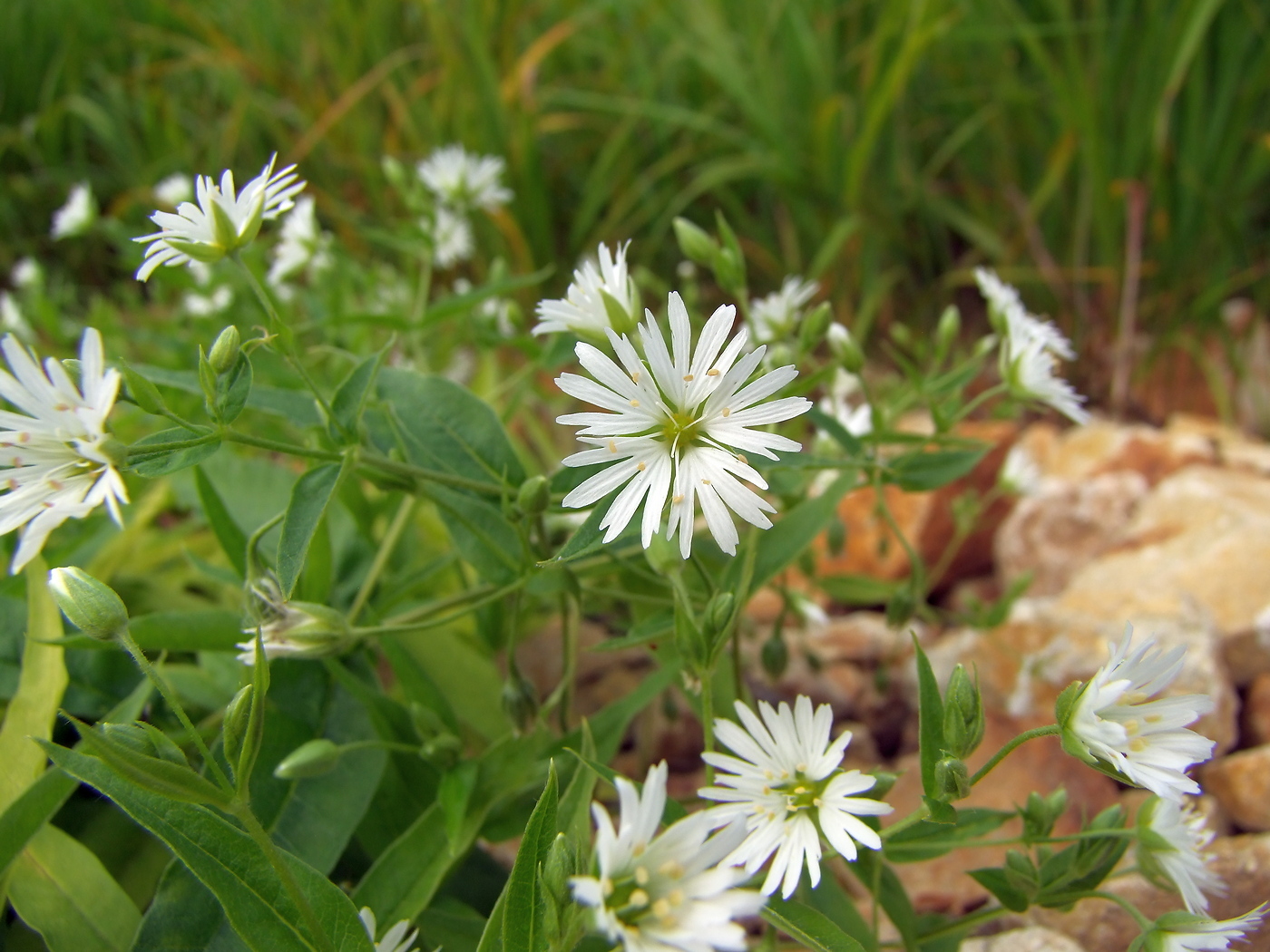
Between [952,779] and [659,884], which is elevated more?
[952,779]

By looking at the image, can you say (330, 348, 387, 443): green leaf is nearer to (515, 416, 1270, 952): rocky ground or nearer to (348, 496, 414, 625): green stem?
(348, 496, 414, 625): green stem

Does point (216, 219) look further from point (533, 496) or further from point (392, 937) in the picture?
point (392, 937)

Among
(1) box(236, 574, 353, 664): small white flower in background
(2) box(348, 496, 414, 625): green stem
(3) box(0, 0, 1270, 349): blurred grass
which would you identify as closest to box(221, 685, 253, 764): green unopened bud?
(1) box(236, 574, 353, 664): small white flower in background

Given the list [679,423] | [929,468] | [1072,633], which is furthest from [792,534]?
[1072,633]

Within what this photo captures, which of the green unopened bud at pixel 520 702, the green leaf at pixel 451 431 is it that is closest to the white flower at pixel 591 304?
the green leaf at pixel 451 431

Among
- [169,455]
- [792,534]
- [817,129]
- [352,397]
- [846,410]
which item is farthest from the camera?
[817,129]
